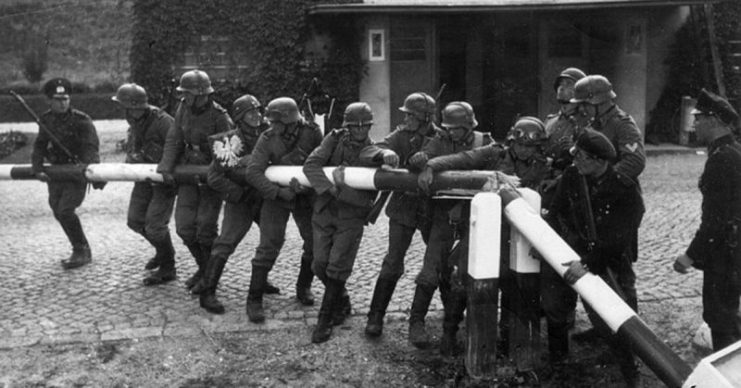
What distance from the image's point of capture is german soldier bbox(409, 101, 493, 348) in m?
5.57

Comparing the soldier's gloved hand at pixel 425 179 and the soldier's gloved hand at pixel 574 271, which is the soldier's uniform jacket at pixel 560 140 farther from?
the soldier's gloved hand at pixel 574 271

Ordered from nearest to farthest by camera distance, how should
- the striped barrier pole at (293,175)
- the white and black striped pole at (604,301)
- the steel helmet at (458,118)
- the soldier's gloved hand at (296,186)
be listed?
1. the white and black striped pole at (604,301)
2. the striped barrier pole at (293,175)
3. the steel helmet at (458,118)
4. the soldier's gloved hand at (296,186)

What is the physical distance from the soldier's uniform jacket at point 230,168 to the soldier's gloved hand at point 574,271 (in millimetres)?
2942

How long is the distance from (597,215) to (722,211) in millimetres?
865

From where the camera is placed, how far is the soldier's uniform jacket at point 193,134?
6.81 metres

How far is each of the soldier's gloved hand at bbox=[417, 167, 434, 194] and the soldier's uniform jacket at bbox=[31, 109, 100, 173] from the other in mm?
4153

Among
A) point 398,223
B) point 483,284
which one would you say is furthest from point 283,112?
point 483,284

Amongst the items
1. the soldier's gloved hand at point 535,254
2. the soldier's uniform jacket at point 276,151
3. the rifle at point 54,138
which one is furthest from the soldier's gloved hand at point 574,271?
the rifle at point 54,138

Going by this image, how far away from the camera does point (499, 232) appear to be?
15.6ft

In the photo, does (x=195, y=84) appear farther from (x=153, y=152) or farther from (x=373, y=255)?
(x=373, y=255)

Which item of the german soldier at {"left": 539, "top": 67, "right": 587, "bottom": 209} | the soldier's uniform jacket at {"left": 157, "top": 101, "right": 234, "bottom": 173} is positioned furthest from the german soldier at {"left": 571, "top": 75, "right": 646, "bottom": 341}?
the soldier's uniform jacket at {"left": 157, "top": 101, "right": 234, "bottom": 173}

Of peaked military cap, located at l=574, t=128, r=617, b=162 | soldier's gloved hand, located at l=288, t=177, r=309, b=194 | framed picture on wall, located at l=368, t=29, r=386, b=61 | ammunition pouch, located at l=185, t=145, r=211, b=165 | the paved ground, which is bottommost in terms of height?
the paved ground

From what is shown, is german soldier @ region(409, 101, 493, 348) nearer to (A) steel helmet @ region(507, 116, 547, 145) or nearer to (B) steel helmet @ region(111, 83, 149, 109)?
(A) steel helmet @ region(507, 116, 547, 145)

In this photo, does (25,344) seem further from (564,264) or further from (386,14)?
(386,14)
